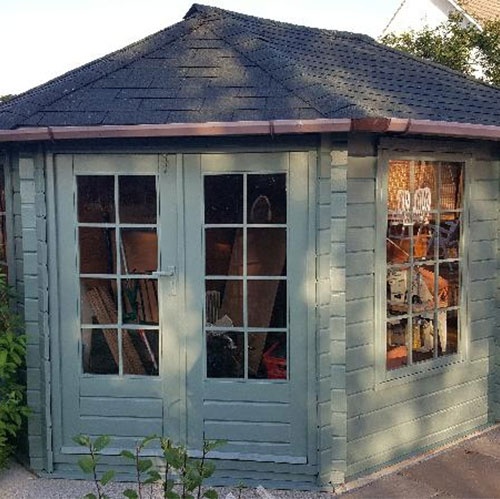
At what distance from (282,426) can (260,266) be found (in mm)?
1143

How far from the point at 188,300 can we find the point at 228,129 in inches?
49.4

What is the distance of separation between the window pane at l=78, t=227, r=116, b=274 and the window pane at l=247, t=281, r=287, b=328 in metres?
1.01

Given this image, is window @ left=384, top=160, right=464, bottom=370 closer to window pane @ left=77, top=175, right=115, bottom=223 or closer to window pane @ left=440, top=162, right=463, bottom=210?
window pane @ left=440, top=162, right=463, bottom=210

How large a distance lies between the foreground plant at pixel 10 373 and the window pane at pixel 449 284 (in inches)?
128

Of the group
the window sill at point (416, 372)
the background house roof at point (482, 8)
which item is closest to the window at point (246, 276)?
the window sill at point (416, 372)

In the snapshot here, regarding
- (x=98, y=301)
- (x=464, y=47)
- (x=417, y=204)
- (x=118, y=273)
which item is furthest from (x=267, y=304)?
(x=464, y=47)

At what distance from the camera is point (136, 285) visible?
4742 millimetres

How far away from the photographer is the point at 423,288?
5.26 m

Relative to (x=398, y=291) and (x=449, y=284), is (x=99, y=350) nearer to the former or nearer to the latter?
(x=398, y=291)

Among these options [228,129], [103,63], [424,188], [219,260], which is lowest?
[219,260]

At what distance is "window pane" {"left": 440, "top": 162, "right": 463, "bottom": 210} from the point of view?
5281 mm

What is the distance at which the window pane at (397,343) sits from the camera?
5.05m

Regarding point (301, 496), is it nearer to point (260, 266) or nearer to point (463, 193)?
point (260, 266)

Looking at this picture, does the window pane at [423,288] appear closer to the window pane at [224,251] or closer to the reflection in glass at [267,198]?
the reflection in glass at [267,198]
